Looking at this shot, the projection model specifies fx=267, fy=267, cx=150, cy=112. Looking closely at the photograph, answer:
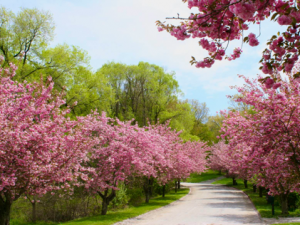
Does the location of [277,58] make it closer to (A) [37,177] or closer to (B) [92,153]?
(A) [37,177]

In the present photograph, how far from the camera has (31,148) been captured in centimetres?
898

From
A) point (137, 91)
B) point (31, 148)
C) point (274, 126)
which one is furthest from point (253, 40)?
point (137, 91)

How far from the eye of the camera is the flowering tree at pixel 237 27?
3661 mm

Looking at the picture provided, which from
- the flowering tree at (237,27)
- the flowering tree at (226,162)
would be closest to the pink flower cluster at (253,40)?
the flowering tree at (237,27)

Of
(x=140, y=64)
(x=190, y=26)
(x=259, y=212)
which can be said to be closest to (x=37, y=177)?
(x=190, y=26)

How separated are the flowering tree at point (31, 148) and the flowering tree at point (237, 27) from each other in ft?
19.6

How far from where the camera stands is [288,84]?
1145 centimetres

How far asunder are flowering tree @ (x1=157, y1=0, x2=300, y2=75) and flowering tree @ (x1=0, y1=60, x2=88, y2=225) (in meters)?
5.96

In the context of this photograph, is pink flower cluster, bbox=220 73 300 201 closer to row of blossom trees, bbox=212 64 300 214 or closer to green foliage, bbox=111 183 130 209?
row of blossom trees, bbox=212 64 300 214

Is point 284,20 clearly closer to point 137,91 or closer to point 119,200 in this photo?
point 119,200

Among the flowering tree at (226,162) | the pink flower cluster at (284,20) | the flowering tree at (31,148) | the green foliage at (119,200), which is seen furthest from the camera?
the flowering tree at (226,162)

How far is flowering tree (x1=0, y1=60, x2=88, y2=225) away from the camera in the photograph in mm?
8430

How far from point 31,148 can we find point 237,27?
24.4 feet

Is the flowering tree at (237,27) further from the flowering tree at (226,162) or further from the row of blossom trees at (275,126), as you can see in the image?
the flowering tree at (226,162)
